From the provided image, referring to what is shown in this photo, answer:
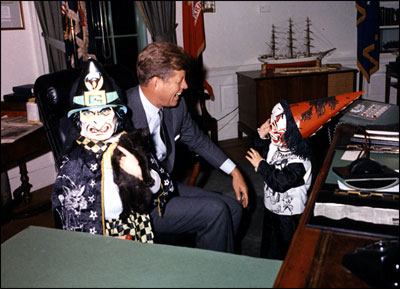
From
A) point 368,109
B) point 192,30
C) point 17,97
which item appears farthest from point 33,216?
point 368,109

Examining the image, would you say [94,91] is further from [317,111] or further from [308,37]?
[308,37]

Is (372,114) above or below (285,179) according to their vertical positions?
above

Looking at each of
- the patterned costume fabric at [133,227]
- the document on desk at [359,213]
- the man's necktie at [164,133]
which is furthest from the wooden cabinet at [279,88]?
the document on desk at [359,213]

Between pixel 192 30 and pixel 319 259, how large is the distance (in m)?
3.74

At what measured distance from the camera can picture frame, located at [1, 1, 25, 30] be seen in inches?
133

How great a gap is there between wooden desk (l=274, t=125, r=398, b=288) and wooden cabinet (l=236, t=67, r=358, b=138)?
3174mm

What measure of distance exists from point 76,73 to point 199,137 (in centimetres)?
76

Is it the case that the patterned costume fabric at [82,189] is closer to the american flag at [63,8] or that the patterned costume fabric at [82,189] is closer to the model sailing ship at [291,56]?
the american flag at [63,8]

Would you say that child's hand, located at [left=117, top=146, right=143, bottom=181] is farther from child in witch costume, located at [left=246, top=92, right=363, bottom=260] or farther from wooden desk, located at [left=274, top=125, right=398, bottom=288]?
child in witch costume, located at [left=246, top=92, right=363, bottom=260]

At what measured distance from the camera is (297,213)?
6.45 feet

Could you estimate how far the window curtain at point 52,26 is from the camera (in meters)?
3.49

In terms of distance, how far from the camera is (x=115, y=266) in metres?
0.80

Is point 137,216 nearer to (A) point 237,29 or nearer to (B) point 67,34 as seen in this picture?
(B) point 67,34

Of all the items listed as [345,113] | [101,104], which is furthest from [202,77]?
[101,104]
